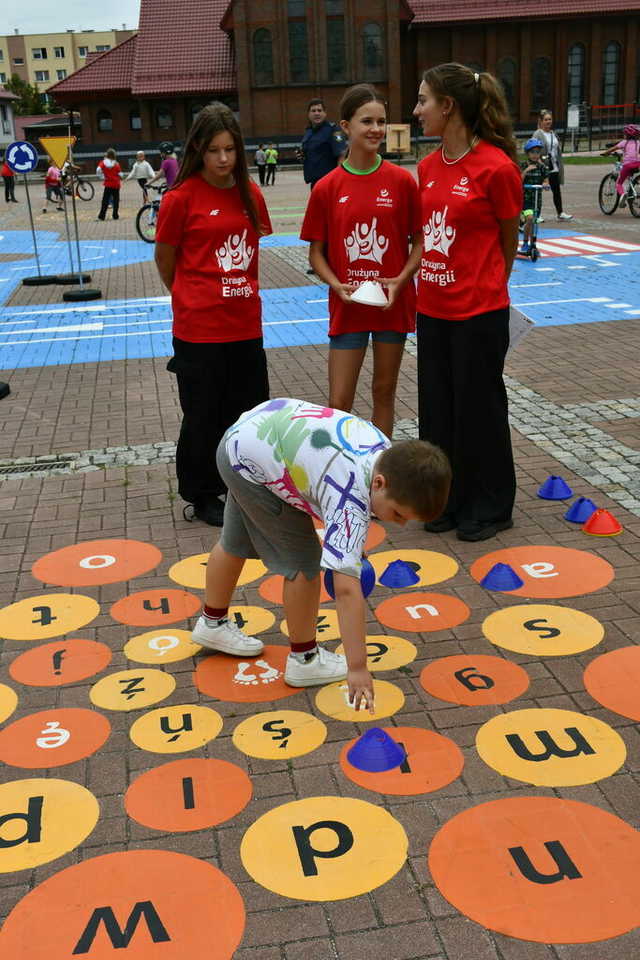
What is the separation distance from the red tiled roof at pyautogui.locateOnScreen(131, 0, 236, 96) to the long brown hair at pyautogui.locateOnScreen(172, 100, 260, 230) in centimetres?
5387

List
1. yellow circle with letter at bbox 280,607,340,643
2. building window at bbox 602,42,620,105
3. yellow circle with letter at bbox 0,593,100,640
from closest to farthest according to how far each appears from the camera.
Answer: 1. yellow circle with letter at bbox 280,607,340,643
2. yellow circle with letter at bbox 0,593,100,640
3. building window at bbox 602,42,620,105

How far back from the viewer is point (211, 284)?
4930 millimetres

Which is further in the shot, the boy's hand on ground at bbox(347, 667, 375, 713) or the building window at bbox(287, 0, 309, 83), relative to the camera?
the building window at bbox(287, 0, 309, 83)

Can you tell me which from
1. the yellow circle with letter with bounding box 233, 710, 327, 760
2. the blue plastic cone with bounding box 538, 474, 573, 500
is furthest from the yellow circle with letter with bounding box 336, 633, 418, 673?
the blue plastic cone with bounding box 538, 474, 573, 500

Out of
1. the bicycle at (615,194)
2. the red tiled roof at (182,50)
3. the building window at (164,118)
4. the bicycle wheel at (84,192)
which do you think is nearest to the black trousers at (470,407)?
the bicycle at (615,194)

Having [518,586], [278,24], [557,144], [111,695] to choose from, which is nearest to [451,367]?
[518,586]

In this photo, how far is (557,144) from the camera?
16.2 meters

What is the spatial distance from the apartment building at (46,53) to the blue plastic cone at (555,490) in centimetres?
12714

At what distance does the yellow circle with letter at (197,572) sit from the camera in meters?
4.63

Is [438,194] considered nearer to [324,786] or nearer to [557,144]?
[324,786]

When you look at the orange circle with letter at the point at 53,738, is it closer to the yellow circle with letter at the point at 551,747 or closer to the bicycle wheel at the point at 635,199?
the yellow circle with letter at the point at 551,747

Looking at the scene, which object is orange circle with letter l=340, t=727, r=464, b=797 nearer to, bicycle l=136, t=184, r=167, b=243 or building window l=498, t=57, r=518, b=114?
bicycle l=136, t=184, r=167, b=243

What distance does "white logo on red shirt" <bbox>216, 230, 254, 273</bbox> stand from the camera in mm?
4902

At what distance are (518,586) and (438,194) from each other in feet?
6.25
